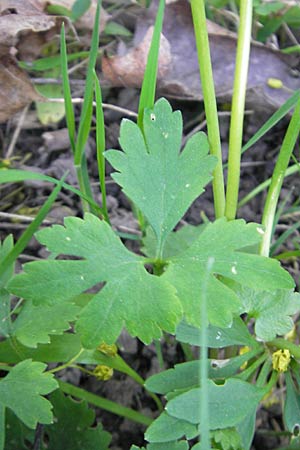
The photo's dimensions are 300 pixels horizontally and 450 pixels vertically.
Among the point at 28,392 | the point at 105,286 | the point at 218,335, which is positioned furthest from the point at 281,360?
the point at 28,392

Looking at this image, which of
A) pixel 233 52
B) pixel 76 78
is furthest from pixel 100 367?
pixel 233 52

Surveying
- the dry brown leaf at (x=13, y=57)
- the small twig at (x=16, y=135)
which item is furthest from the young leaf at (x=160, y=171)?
the small twig at (x=16, y=135)

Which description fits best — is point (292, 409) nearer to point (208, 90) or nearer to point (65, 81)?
point (208, 90)

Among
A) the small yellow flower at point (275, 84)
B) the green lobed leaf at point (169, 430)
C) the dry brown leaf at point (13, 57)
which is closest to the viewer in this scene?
the green lobed leaf at point (169, 430)

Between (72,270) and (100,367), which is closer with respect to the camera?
(72,270)

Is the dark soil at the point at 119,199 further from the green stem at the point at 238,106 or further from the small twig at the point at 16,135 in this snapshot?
the green stem at the point at 238,106

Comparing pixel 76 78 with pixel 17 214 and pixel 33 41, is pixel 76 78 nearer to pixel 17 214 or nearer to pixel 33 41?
pixel 33 41
